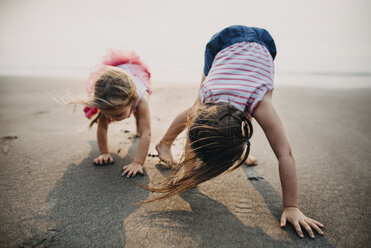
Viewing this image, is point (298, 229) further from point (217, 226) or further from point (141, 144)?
point (141, 144)

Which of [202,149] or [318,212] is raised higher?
[202,149]

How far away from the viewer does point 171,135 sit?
1857mm

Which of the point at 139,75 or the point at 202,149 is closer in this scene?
the point at 202,149

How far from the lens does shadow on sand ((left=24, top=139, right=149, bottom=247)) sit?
1.12 m

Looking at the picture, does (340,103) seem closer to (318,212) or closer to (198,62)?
(318,212)

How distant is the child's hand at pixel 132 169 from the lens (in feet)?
5.67

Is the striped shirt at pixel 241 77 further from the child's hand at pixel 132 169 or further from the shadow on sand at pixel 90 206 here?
the shadow on sand at pixel 90 206

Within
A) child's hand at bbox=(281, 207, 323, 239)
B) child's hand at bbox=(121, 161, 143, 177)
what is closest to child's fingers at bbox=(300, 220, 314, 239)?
child's hand at bbox=(281, 207, 323, 239)

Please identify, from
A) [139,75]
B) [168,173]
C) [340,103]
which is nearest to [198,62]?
[340,103]

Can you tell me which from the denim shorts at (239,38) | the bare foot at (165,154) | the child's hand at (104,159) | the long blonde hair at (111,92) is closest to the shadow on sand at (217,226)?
the bare foot at (165,154)

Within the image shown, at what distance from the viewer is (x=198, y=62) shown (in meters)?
12.0

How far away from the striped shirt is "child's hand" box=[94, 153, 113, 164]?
1010 mm

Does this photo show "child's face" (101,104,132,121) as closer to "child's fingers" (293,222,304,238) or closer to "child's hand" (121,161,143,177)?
"child's hand" (121,161,143,177)

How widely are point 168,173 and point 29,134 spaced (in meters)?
1.64
